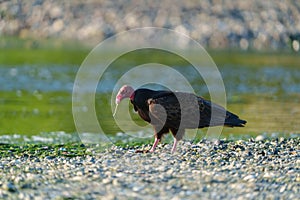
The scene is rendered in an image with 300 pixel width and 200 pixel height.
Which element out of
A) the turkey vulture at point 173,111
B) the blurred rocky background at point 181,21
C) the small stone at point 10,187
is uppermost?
the blurred rocky background at point 181,21

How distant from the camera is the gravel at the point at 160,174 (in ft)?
42.2

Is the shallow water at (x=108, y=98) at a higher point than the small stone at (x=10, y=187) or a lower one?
higher

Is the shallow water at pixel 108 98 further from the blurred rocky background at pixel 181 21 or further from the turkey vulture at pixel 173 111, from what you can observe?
the blurred rocky background at pixel 181 21

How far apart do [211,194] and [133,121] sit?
47.1 ft

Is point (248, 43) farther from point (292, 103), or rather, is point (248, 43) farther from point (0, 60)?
point (292, 103)

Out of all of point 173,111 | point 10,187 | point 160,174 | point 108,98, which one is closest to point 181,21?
point 108,98

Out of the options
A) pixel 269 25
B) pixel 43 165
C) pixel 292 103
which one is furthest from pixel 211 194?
pixel 269 25

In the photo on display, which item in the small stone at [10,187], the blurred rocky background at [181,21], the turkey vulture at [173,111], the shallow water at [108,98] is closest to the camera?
the small stone at [10,187]

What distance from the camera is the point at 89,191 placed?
1291 centimetres

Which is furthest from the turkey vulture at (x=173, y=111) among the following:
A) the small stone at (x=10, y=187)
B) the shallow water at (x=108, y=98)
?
the shallow water at (x=108, y=98)

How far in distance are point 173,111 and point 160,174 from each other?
2.96m

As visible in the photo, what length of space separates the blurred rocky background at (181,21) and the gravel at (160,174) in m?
44.4

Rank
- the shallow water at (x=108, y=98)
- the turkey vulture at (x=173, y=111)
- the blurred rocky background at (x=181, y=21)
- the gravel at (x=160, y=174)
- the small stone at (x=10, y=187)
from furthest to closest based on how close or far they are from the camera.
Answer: the blurred rocky background at (x=181, y=21), the shallow water at (x=108, y=98), the turkey vulture at (x=173, y=111), the small stone at (x=10, y=187), the gravel at (x=160, y=174)

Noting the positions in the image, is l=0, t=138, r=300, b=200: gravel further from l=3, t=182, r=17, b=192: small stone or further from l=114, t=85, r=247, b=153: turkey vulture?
l=114, t=85, r=247, b=153: turkey vulture
